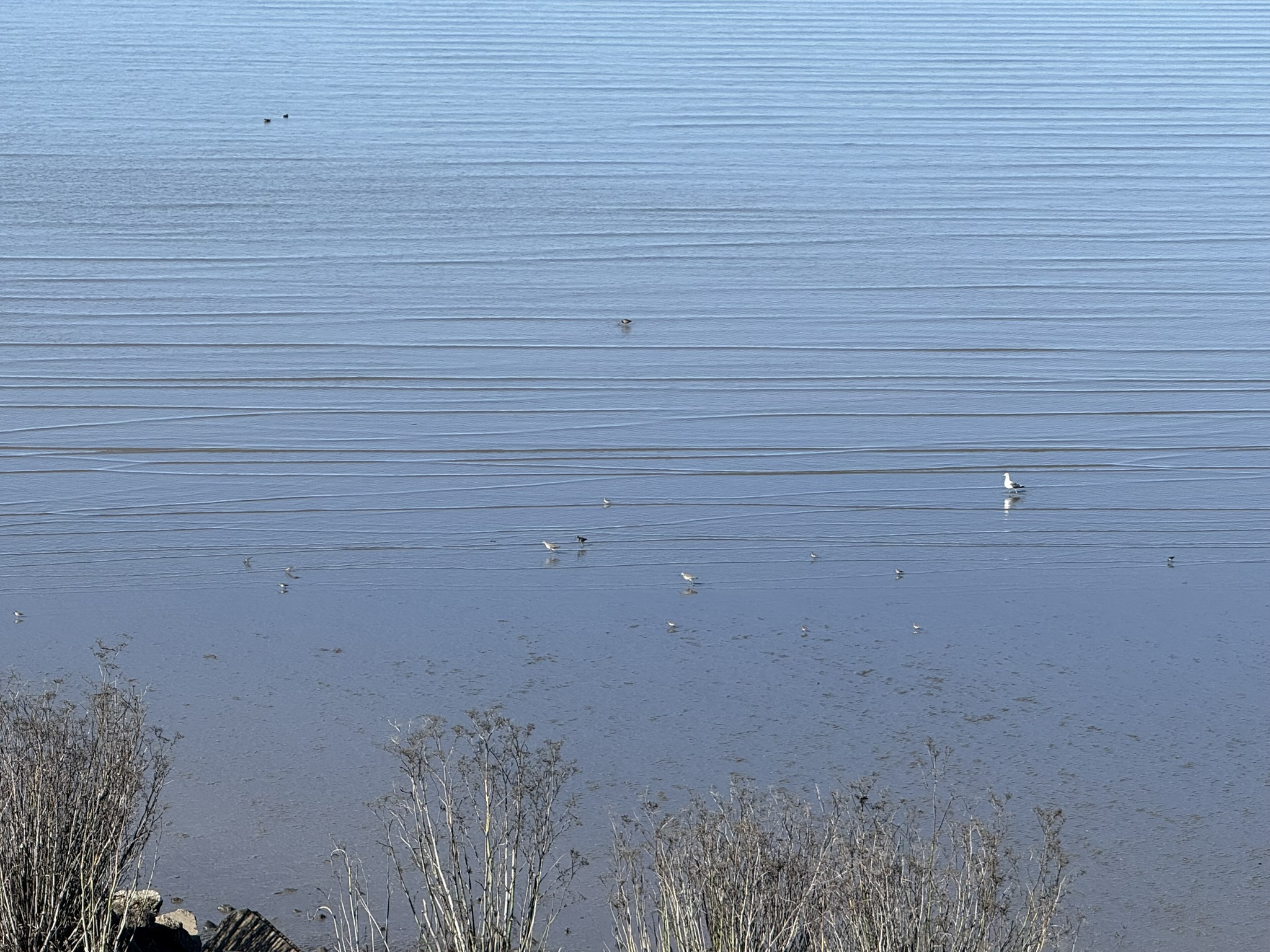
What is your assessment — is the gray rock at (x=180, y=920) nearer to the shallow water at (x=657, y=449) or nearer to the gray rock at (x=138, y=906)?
the gray rock at (x=138, y=906)

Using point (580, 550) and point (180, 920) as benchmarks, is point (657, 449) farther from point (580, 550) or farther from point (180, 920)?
point (180, 920)

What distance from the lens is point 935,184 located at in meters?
26.8

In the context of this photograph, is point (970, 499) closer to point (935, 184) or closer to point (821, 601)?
point (821, 601)

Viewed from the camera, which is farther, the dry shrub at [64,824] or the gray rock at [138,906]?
the gray rock at [138,906]

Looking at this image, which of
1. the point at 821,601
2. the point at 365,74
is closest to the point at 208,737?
the point at 821,601

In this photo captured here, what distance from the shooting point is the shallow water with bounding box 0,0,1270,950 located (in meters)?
10.6

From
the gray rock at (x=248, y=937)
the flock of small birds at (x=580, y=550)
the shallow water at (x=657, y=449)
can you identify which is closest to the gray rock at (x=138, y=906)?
the gray rock at (x=248, y=937)

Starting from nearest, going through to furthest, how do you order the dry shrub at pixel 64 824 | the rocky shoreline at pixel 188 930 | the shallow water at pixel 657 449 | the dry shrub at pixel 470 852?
1. the dry shrub at pixel 64 824
2. the dry shrub at pixel 470 852
3. the rocky shoreline at pixel 188 930
4. the shallow water at pixel 657 449

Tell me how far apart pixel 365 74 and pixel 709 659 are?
27.1 m

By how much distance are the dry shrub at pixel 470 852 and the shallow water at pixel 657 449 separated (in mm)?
478

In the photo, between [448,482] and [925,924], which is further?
[448,482]

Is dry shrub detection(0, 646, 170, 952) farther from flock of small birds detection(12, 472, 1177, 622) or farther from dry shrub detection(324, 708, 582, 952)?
flock of small birds detection(12, 472, 1177, 622)

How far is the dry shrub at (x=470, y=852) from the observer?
6.68 meters

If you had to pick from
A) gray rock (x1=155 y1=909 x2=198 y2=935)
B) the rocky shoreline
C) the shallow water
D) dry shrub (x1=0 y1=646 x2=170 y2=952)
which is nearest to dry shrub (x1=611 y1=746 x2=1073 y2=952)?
dry shrub (x1=0 y1=646 x2=170 y2=952)
